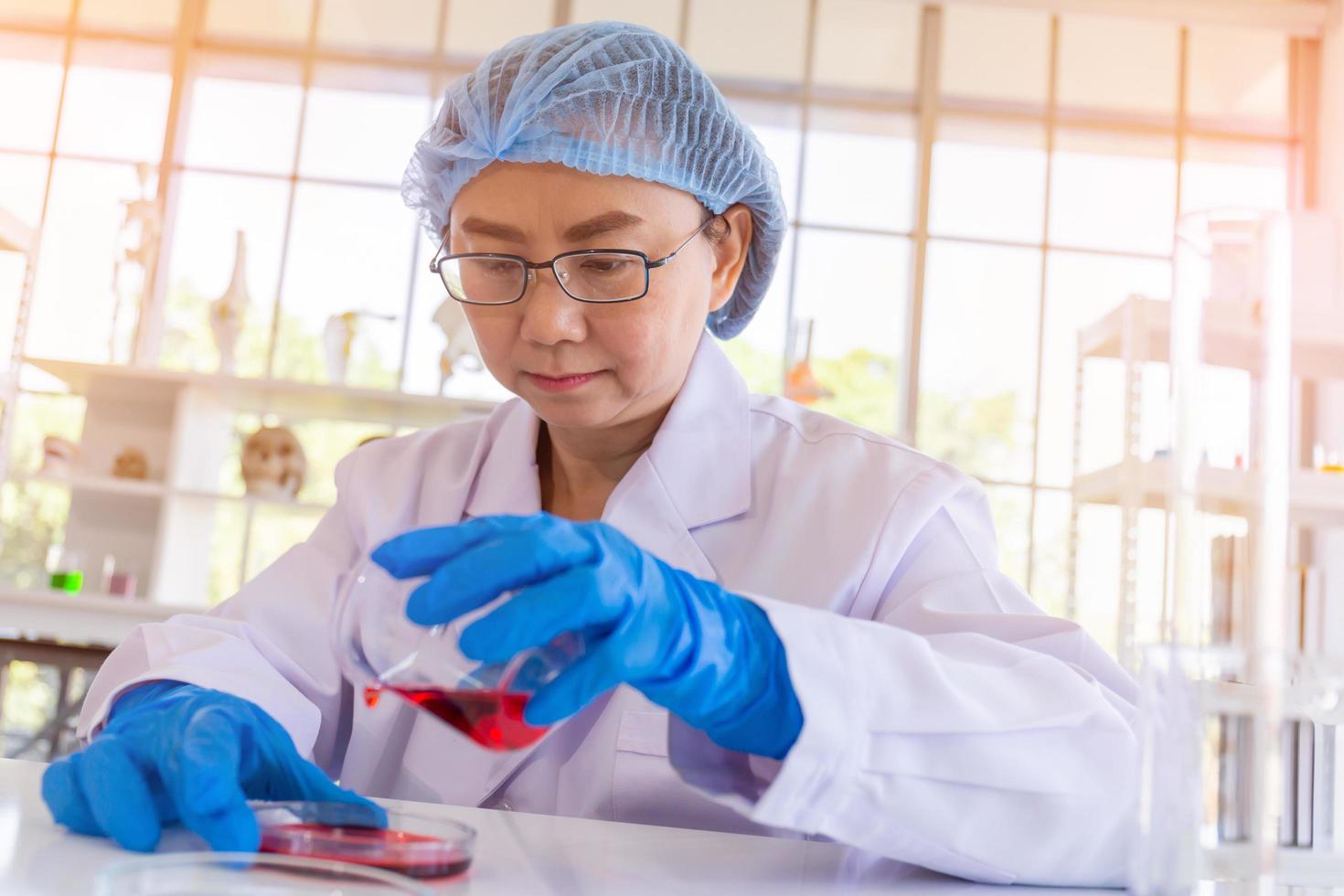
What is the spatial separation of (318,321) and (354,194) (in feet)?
1.62

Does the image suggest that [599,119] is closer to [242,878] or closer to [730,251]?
[730,251]

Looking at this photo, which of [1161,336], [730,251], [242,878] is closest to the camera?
[242,878]

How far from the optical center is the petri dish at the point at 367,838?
606mm

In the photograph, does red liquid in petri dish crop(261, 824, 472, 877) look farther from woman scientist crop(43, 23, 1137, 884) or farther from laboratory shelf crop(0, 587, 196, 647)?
laboratory shelf crop(0, 587, 196, 647)

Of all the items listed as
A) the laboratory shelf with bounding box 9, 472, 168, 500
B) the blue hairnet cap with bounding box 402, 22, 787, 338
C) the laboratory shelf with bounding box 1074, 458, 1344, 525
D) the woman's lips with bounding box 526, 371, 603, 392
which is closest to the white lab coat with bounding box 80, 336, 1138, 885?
the woman's lips with bounding box 526, 371, 603, 392

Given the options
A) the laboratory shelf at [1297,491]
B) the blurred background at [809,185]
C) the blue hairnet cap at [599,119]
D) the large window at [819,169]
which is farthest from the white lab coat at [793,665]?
the large window at [819,169]

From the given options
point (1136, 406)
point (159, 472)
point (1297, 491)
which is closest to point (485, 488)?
point (1136, 406)

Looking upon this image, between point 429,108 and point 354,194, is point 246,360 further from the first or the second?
point 429,108

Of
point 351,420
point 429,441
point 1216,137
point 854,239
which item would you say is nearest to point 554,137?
point 429,441

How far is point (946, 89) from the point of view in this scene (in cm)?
442

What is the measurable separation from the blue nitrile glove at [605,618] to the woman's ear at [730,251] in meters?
0.64

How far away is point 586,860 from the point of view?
714 mm

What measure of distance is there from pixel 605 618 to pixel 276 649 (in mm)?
587

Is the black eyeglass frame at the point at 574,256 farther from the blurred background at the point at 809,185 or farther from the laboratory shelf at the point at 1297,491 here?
the blurred background at the point at 809,185
